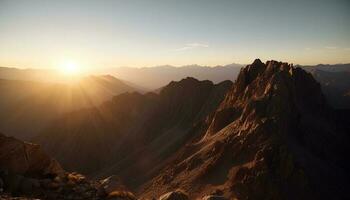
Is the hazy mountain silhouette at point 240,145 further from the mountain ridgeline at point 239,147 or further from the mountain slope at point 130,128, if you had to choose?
the mountain slope at point 130,128

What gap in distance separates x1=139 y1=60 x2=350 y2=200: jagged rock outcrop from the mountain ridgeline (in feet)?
0.52

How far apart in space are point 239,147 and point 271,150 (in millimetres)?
6188

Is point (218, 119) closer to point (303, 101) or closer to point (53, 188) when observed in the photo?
point (303, 101)

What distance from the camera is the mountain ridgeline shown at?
49.0m

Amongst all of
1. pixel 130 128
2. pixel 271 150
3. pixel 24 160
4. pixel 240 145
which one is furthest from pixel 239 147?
pixel 130 128

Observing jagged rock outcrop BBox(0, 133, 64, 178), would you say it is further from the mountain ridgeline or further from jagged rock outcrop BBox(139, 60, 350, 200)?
jagged rock outcrop BBox(139, 60, 350, 200)

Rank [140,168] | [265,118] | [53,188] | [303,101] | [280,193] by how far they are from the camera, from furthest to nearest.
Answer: [140,168]
[303,101]
[265,118]
[280,193]
[53,188]

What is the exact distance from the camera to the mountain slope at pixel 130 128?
336ft

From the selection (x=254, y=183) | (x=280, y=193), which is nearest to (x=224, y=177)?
(x=254, y=183)

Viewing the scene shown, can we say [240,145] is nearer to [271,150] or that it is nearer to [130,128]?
[271,150]

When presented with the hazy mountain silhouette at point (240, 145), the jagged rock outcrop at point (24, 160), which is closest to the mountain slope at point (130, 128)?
the hazy mountain silhouette at point (240, 145)

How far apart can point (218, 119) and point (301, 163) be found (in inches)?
1011

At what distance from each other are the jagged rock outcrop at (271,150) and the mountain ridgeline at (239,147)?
158 millimetres

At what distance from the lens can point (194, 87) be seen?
128 meters
